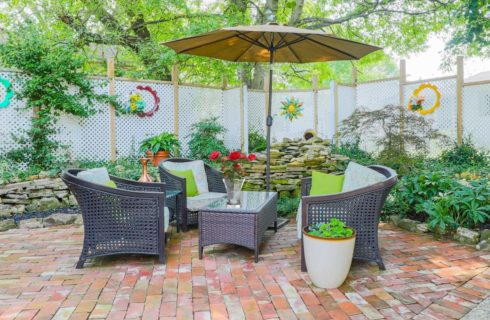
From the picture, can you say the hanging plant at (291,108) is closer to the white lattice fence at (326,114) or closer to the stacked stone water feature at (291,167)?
the white lattice fence at (326,114)

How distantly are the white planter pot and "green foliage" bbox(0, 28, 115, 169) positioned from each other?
4660 millimetres

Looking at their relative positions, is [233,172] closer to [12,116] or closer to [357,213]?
[357,213]

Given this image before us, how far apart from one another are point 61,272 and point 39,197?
2.45m

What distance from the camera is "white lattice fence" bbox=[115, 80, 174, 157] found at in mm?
6746

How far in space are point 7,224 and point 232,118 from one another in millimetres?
4948

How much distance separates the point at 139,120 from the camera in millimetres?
6984

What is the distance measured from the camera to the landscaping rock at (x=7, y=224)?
397cm

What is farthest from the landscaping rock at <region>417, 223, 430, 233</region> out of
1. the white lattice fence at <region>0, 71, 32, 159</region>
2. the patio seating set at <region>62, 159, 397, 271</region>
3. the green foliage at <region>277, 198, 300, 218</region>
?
the white lattice fence at <region>0, 71, 32, 159</region>

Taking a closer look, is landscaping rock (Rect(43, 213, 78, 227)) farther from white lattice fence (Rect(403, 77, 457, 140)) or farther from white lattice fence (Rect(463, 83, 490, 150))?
white lattice fence (Rect(463, 83, 490, 150))

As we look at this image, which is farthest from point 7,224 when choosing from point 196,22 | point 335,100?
point 335,100

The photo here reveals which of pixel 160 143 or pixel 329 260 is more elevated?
pixel 160 143

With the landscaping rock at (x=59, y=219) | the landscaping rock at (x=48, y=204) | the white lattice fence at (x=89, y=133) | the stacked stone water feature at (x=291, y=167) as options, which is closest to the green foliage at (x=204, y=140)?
the stacked stone water feature at (x=291, y=167)

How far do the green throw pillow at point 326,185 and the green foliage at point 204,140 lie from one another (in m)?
4.02

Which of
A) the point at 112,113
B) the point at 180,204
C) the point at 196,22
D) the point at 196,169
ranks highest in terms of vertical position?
the point at 196,22
